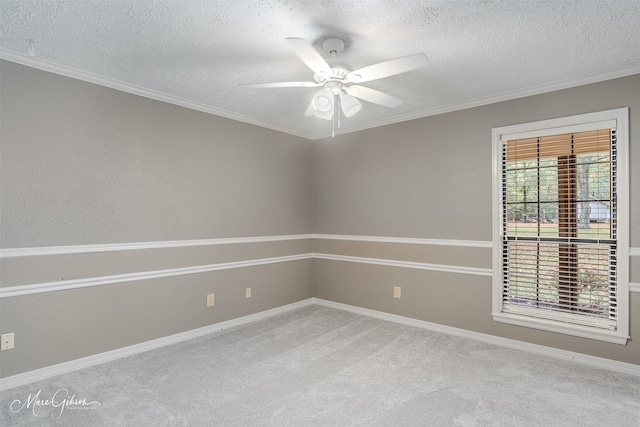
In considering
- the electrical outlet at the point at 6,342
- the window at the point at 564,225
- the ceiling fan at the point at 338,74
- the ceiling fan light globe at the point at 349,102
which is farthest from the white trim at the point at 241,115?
the electrical outlet at the point at 6,342

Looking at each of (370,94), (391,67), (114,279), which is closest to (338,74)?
(370,94)

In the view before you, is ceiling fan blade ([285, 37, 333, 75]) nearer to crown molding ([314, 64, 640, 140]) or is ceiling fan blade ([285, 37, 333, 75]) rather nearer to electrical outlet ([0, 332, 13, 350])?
crown molding ([314, 64, 640, 140])

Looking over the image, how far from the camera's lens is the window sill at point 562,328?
8.71ft

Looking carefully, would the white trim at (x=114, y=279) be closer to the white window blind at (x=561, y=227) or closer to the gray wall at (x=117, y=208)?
the gray wall at (x=117, y=208)

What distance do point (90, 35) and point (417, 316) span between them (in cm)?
381

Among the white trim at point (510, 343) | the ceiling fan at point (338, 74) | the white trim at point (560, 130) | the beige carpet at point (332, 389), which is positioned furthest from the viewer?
the white trim at point (560, 130)

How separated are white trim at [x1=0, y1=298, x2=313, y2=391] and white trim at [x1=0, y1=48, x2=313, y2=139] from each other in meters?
2.26

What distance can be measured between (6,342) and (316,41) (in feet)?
9.90

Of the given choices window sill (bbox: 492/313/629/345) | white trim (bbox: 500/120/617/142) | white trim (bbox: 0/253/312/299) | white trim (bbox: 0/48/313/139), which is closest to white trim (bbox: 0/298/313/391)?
white trim (bbox: 0/253/312/299)

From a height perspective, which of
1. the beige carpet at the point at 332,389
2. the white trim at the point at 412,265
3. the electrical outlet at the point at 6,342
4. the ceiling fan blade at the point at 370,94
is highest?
the ceiling fan blade at the point at 370,94

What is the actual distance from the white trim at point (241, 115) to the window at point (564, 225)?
0.29 metres

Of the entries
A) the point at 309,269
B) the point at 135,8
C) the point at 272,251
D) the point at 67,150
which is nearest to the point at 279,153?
the point at 272,251

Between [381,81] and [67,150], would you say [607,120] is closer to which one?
[381,81]

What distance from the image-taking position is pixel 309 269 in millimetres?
4660
